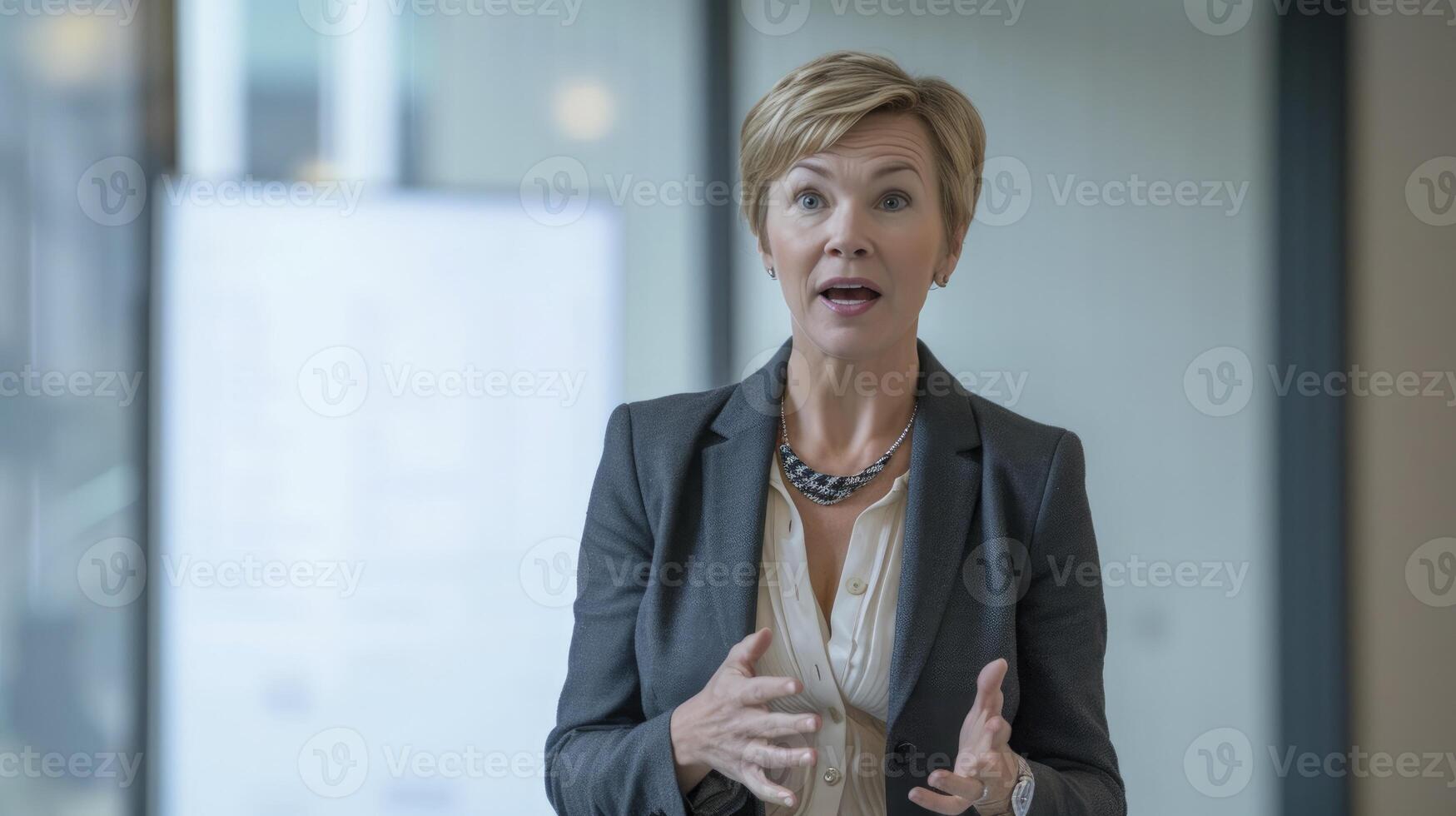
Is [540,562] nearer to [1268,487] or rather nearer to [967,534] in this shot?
[967,534]

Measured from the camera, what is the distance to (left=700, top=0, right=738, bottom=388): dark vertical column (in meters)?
2.09

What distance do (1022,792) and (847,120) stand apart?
32.0 inches

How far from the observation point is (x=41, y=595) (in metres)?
2.08

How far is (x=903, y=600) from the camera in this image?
1.29m
